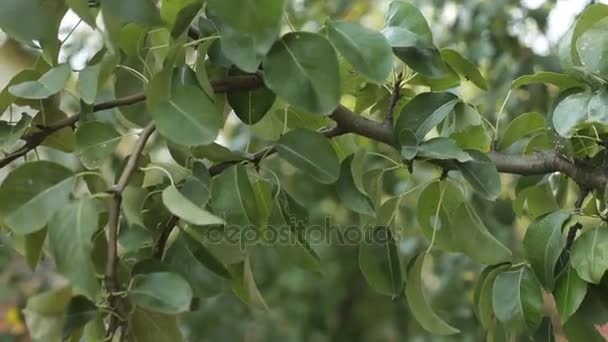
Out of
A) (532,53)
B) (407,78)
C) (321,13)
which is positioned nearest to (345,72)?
(407,78)

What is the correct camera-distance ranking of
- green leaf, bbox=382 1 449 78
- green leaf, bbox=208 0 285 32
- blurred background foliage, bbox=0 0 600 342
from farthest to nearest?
1. blurred background foliage, bbox=0 0 600 342
2. green leaf, bbox=382 1 449 78
3. green leaf, bbox=208 0 285 32

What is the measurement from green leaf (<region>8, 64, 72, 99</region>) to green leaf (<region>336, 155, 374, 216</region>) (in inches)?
5.6

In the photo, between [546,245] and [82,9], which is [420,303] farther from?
[82,9]

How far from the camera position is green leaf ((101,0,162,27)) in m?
0.33

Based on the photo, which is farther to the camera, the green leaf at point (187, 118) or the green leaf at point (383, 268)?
the green leaf at point (383, 268)

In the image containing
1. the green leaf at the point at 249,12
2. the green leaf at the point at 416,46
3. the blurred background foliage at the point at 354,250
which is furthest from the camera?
the blurred background foliage at the point at 354,250

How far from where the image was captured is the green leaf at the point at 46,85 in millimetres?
365

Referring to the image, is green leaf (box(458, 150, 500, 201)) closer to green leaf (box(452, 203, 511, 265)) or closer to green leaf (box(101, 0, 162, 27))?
green leaf (box(452, 203, 511, 265))

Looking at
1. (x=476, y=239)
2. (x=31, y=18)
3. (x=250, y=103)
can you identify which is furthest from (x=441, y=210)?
(x=31, y=18)

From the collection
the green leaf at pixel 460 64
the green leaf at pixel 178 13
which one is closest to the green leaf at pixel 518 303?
the green leaf at pixel 460 64

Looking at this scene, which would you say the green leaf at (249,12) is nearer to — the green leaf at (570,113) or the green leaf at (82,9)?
the green leaf at (82,9)

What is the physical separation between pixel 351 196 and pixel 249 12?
0.45ft

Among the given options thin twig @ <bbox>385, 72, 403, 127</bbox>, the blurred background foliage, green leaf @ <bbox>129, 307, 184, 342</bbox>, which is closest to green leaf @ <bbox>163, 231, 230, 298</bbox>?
green leaf @ <bbox>129, 307, 184, 342</bbox>

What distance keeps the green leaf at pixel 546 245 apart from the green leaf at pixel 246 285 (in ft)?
0.47
